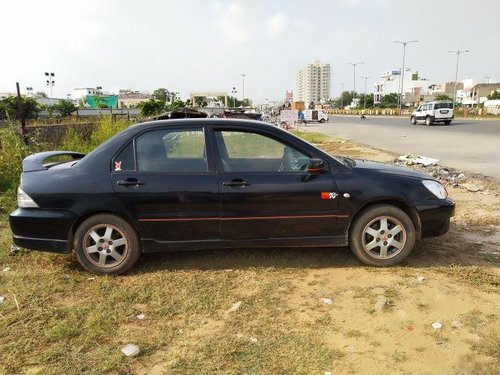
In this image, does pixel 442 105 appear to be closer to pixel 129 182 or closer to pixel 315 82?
pixel 129 182

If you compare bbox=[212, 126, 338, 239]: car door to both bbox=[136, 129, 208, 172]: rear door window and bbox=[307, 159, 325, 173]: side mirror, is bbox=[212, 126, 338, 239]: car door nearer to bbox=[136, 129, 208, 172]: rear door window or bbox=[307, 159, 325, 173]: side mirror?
bbox=[307, 159, 325, 173]: side mirror

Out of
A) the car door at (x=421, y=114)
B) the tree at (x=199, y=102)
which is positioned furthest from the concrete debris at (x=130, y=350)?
the tree at (x=199, y=102)

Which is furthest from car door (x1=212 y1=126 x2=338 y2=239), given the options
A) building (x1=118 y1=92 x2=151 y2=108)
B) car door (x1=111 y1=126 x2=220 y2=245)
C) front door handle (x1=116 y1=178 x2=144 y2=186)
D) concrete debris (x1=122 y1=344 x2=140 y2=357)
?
building (x1=118 y1=92 x2=151 y2=108)

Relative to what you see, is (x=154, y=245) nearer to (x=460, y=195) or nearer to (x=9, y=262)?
(x=9, y=262)

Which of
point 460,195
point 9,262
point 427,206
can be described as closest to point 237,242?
point 427,206

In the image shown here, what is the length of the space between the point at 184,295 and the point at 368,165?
2.41 metres

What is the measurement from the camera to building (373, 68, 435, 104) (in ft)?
440

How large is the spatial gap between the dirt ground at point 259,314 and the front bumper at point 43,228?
0.35 m

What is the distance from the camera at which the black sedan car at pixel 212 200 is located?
13.8 ft

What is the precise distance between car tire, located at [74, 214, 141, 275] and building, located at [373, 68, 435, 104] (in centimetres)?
13806

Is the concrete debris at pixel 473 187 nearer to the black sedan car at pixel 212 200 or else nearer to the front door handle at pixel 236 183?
the black sedan car at pixel 212 200

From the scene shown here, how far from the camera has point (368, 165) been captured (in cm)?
469

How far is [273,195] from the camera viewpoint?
4.27m

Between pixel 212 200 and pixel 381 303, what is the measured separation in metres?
1.83
